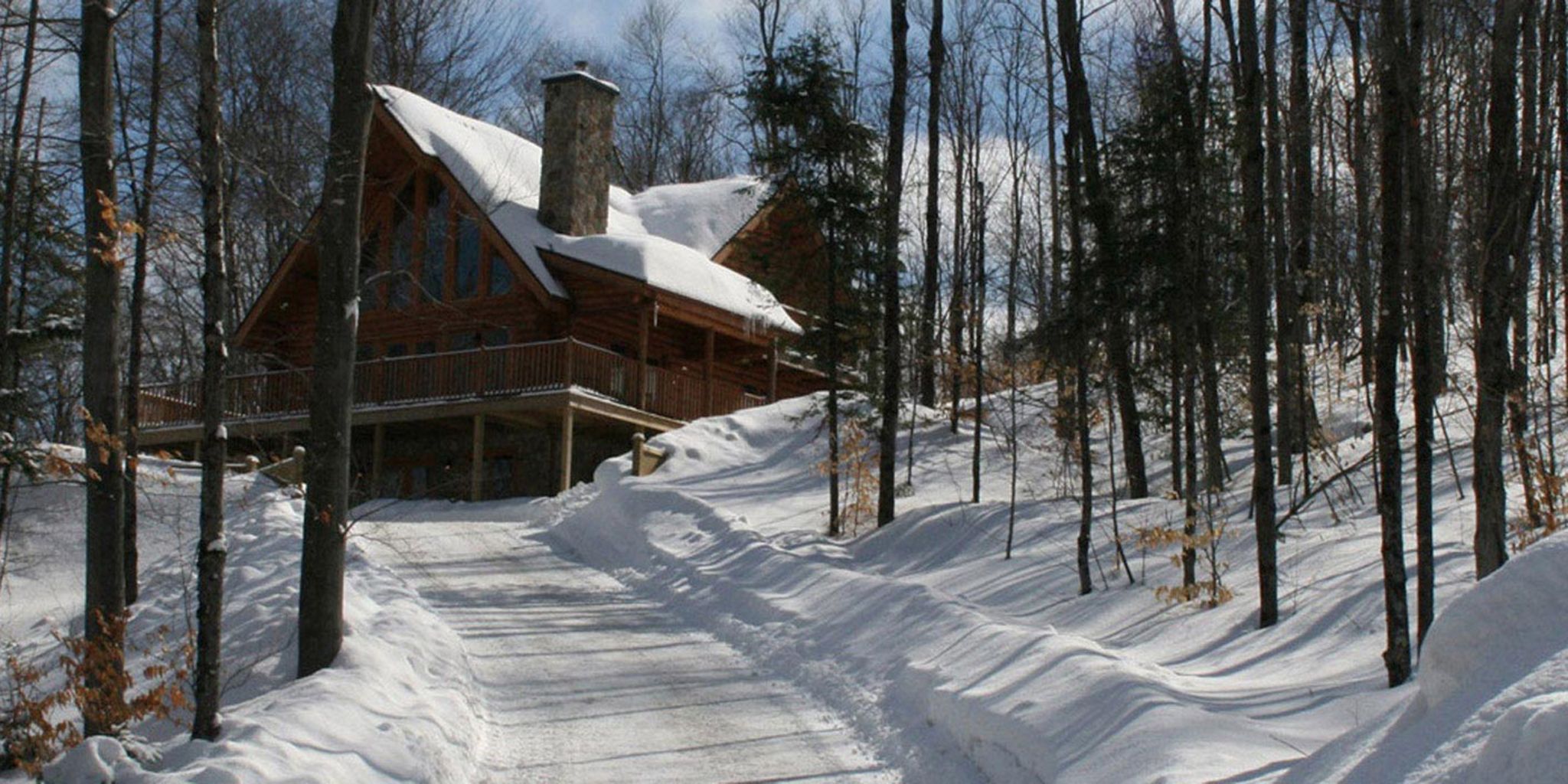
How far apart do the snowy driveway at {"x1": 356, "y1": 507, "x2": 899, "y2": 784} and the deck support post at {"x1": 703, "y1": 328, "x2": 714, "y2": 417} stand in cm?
1208

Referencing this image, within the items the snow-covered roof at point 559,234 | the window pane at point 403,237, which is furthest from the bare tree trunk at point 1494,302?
the window pane at point 403,237

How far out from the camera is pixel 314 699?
764cm

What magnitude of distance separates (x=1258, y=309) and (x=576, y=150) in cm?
1938

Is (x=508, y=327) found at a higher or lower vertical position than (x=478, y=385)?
higher

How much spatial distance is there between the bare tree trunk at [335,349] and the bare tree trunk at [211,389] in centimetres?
134

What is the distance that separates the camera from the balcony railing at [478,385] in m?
24.1

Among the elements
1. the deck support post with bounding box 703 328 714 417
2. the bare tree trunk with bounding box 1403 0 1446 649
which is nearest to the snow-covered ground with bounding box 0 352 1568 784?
the bare tree trunk with bounding box 1403 0 1446 649

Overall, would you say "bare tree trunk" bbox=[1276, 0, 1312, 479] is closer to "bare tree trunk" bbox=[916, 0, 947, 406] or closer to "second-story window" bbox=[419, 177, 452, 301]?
"bare tree trunk" bbox=[916, 0, 947, 406]

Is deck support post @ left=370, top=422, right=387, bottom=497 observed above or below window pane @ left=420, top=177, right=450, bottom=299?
below

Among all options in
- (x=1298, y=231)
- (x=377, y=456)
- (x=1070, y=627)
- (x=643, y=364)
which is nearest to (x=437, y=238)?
(x=377, y=456)

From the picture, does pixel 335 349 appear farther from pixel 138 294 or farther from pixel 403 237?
pixel 403 237

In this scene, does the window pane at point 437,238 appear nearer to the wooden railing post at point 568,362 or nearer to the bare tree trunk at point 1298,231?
the wooden railing post at point 568,362

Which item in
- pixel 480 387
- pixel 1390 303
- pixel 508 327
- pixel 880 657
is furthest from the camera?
pixel 508 327

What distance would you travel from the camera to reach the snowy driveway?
24.9ft
